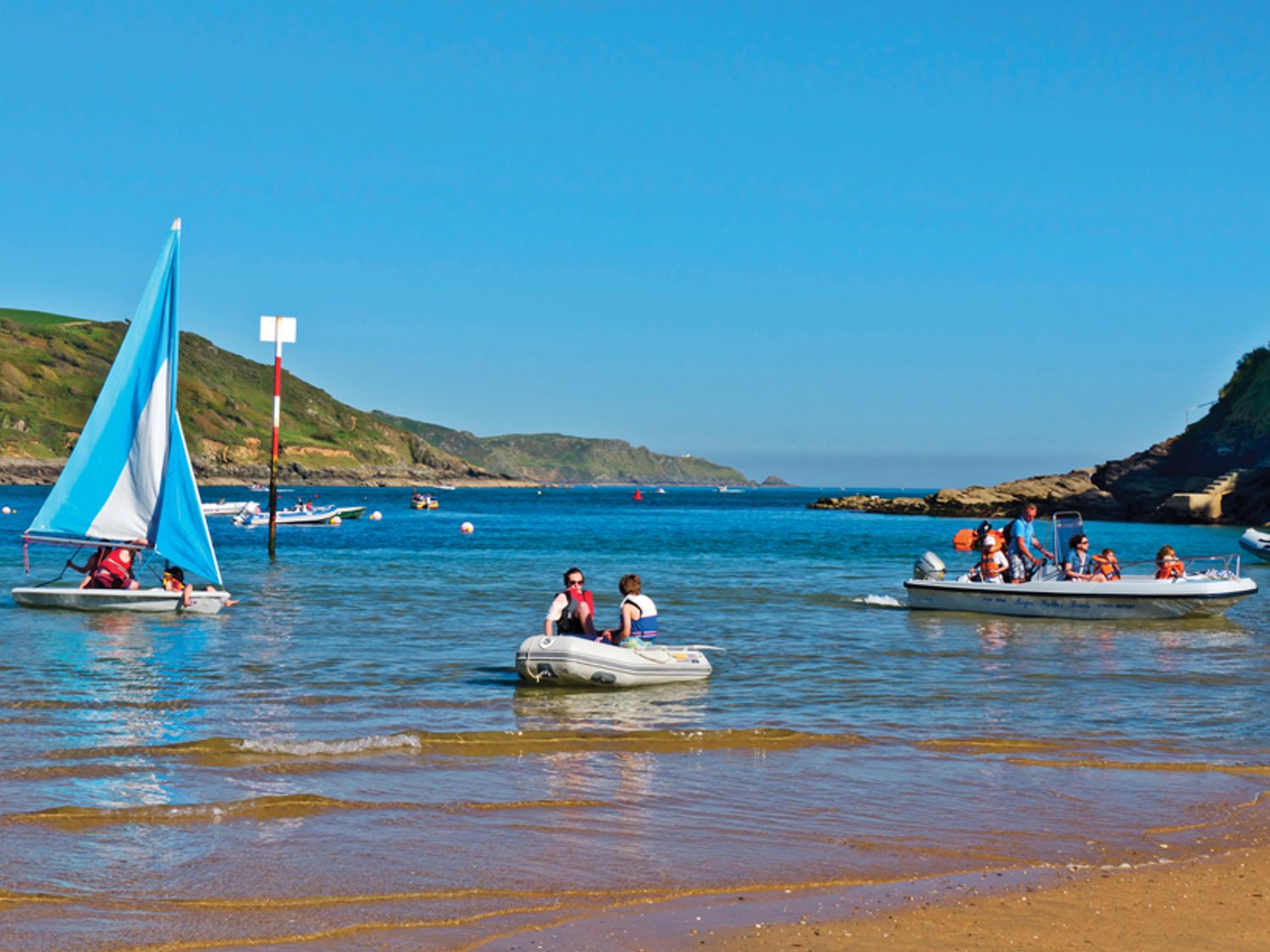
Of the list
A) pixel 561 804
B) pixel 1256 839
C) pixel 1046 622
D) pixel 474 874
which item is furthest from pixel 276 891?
pixel 1046 622

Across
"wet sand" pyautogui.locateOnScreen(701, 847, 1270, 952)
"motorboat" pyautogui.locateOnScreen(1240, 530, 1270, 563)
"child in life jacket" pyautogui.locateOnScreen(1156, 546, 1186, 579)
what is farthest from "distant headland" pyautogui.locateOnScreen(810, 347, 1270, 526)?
"wet sand" pyautogui.locateOnScreen(701, 847, 1270, 952)

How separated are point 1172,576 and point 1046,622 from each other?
111 inches

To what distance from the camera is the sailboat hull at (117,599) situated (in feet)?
81.8

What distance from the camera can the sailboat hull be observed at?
2494cm

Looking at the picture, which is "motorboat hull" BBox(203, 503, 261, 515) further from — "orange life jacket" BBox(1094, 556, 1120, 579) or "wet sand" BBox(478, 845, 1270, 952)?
"wet sand" BBox(478, 845, 1270, 952)

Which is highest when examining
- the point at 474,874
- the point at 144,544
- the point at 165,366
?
the point at 165,366

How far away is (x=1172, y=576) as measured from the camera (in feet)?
86.7

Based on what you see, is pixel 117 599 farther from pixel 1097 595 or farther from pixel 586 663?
pixel 1097 595

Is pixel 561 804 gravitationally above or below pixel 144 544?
below

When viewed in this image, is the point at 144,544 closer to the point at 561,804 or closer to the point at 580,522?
the point at 561,804

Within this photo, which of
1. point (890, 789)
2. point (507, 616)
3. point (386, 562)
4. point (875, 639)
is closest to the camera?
point (890, 789)

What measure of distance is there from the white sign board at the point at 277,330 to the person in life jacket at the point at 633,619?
91.5 ft

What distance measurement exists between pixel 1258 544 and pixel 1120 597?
25.9 m

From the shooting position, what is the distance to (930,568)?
28797 mm
